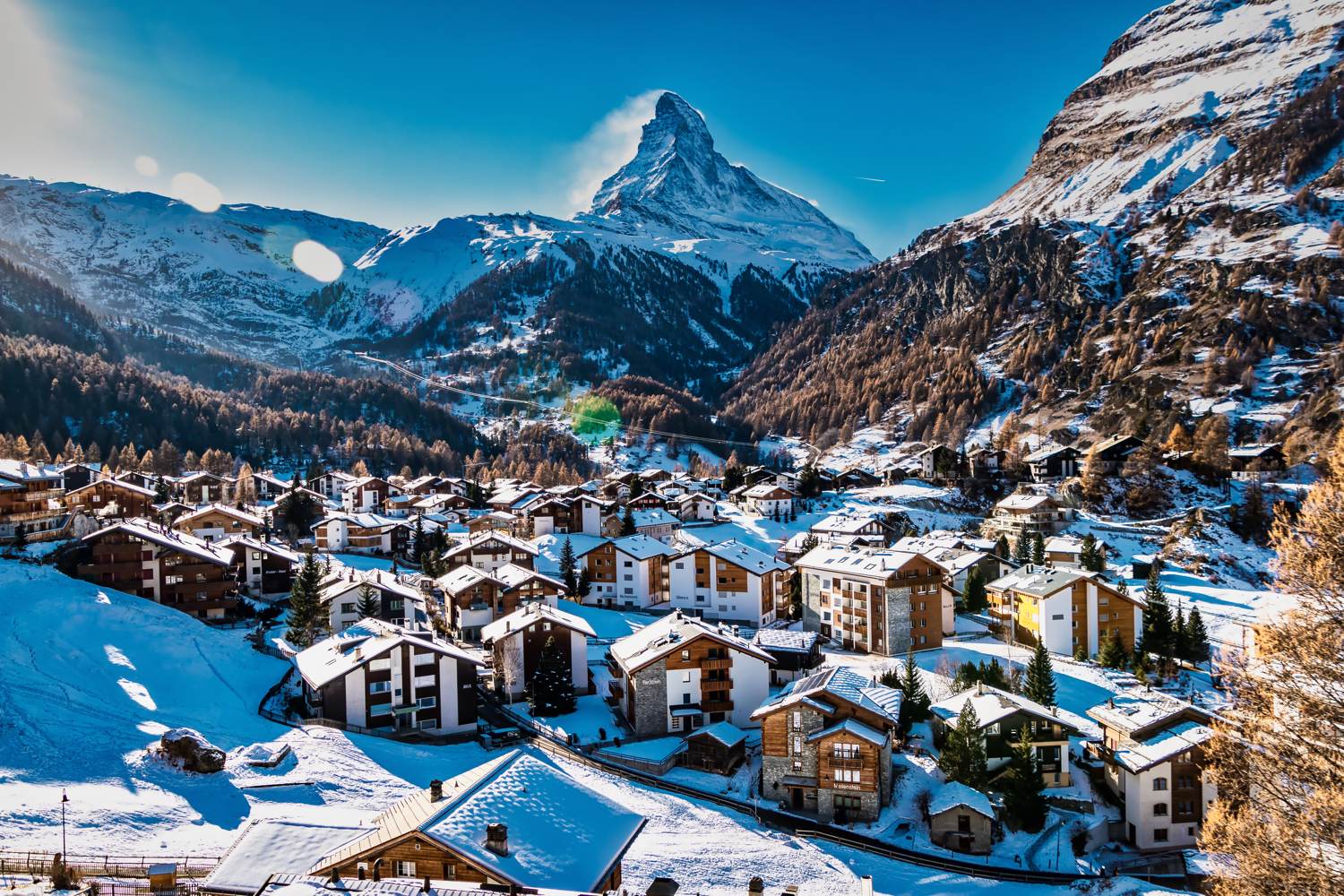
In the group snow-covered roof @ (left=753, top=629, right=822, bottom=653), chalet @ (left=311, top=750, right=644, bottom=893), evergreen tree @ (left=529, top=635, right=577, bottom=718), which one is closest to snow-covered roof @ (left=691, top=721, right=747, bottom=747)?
evergreen tree @ (left=529, top=635, right=577, bottom=718)

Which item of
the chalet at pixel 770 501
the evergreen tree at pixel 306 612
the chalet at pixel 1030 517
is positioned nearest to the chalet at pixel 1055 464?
the chalet at pixel 1030 517

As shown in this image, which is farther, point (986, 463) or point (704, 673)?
point (986, 463)

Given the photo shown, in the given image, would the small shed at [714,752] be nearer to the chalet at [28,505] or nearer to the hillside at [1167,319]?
the chalet at [28,505]

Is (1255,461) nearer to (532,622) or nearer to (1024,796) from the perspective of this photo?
(1024,796)

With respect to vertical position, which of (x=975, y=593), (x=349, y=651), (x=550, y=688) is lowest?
(x=550, y=688)

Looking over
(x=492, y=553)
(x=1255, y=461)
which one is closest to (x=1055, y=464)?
(x=1255, y=461)

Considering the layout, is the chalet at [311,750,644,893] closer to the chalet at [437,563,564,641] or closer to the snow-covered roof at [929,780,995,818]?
the snow-covered roof at [929,780,995,818]
